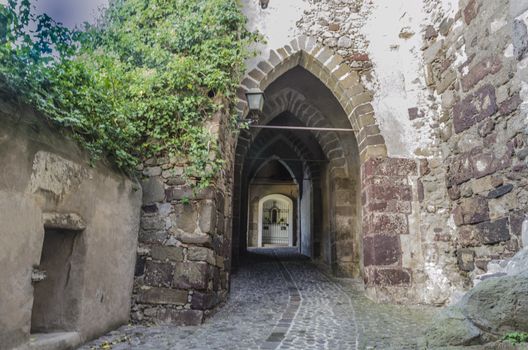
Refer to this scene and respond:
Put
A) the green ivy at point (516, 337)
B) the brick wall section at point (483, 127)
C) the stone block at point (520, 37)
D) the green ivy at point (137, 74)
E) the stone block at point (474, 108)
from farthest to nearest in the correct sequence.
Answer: the stone block at point (474, 108) → the brick wall section at point (483, 127) → the stone block at point (520, 37) → the green ivy at point (137, 74) → the green ivy at point (516, 337)

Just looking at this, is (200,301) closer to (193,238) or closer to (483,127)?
(193,238)

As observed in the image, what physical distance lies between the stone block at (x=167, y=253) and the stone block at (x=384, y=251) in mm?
2526

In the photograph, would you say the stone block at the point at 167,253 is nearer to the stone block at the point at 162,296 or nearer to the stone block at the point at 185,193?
the stone block at the point at 162,296

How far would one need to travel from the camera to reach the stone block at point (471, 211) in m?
4.14

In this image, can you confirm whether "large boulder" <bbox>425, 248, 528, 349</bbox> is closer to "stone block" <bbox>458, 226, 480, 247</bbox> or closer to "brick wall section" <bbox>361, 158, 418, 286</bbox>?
"stone block" <bbox>458, 226, 480, 247</bbox>

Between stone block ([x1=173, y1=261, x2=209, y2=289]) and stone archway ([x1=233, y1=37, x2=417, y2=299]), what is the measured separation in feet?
7.44

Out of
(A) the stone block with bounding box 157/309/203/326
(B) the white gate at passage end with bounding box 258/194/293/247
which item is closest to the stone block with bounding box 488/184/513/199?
(A) the stone block with bounding box 157/309/203/326

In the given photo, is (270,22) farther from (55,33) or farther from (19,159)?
(19,159)

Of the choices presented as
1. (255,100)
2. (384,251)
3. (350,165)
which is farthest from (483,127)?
(350,165)

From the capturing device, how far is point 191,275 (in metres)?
3.64

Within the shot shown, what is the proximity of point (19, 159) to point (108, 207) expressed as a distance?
3.30 feet

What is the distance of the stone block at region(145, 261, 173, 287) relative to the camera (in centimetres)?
366

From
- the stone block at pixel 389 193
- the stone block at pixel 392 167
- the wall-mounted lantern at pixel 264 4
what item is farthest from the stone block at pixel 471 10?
the wall-mounted lantern at pixel 264 4

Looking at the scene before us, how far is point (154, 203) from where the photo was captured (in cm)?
390
